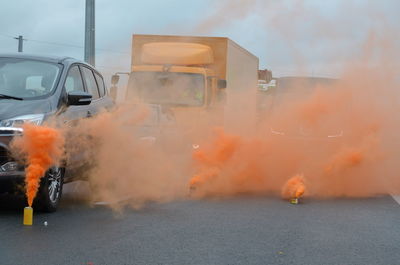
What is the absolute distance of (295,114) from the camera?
441 inches

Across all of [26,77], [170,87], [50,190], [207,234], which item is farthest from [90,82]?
[170,87]

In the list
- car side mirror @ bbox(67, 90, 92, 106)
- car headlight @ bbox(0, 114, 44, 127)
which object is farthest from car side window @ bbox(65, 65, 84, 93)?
car headlight @ bbox(0, 114, 44, 127)

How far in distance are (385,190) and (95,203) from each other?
4.87 metres

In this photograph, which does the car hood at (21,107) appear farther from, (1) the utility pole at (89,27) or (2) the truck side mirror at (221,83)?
(1) the utility pole at (89,27)

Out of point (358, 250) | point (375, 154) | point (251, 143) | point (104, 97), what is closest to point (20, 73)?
point (104, 97)

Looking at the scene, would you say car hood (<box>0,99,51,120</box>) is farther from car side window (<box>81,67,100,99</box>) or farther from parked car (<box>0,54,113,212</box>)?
car side window (<box>81,67,100,99</box>)

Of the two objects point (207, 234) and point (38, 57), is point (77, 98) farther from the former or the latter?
point (207, 234)

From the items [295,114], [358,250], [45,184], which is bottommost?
[358,250]

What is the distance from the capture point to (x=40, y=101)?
7465 millimetres

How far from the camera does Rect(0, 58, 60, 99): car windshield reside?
7754 millimetres

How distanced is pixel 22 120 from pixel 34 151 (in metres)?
0.43

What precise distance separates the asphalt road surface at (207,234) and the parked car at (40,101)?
17.3 inches

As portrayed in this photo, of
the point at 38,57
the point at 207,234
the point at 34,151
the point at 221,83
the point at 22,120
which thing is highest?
the point at 221,83

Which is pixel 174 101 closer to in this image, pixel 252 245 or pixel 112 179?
pixel 112 179
